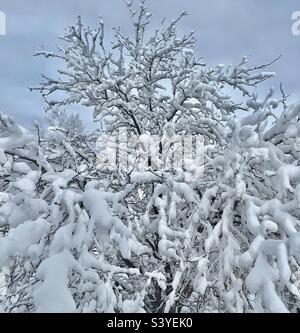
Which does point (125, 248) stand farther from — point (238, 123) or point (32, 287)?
point (238, 123)

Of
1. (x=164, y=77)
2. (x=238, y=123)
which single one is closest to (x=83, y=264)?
(x=238, y=123)

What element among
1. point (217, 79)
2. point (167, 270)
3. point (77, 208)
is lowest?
point (167, 270)

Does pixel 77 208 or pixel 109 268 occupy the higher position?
pixel 77 208

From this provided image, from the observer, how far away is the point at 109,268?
2.77m

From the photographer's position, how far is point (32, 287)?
2.80m

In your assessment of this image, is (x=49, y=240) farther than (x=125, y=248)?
Yes

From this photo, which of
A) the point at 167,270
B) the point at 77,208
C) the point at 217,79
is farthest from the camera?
the point at 217,79

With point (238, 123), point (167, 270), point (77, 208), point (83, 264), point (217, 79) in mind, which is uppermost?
point (217, 79)
